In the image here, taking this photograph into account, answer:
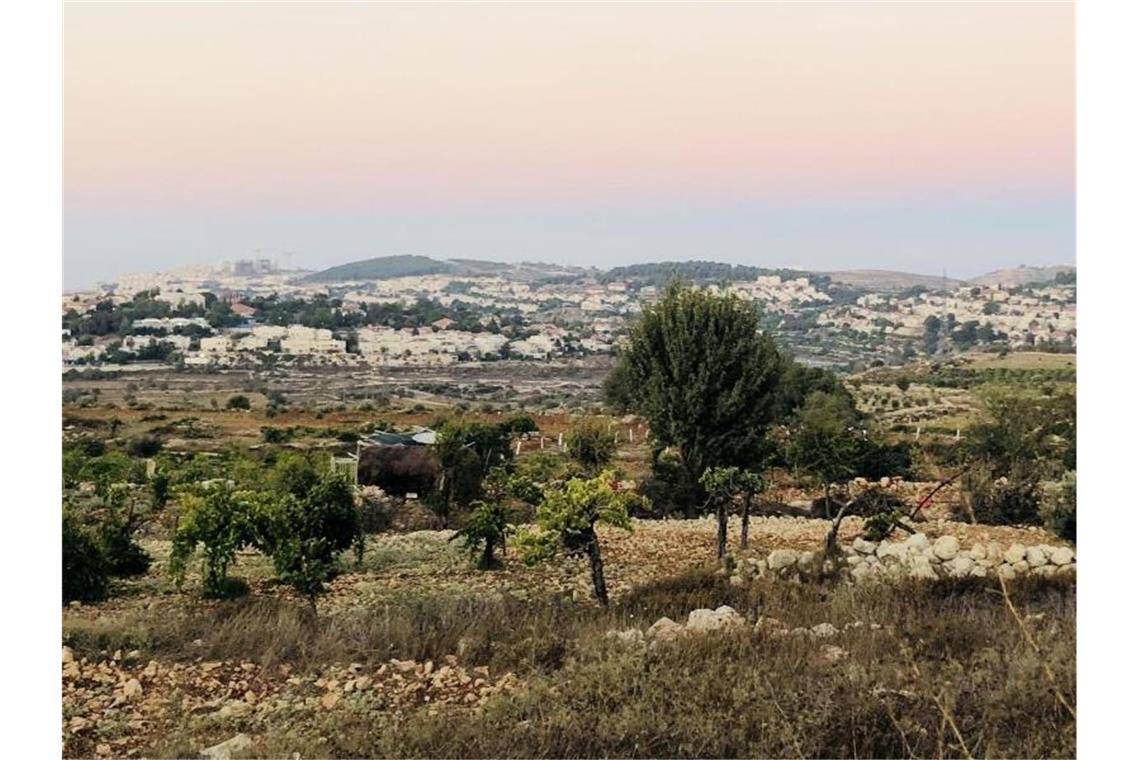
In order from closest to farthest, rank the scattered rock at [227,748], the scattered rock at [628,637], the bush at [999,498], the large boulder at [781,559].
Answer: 1. the scattered rock at [227,748]
2. the scattered rock at [628,637]
3. the large boulder at [781,559]
4. the bush at [999,498]

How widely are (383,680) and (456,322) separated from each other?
8.55 ft

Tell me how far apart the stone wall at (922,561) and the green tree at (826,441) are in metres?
0.43

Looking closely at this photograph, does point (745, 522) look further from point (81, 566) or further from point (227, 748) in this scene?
point (81, 566)

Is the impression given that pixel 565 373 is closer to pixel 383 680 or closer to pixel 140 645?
pixel 383 680

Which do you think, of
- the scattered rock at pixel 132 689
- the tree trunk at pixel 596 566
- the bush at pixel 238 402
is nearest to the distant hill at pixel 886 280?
the tree trunk at pixel 596 566

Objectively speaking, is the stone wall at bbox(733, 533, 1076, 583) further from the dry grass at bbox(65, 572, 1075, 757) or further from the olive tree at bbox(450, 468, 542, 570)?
the olive tree at bbox(450, 468, 542, 570)

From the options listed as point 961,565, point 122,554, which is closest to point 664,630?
point 961,565

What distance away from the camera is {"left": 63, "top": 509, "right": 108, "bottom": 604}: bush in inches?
226

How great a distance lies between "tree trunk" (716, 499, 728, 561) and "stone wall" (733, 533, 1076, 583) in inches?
6.1

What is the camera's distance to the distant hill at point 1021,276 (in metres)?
6.53

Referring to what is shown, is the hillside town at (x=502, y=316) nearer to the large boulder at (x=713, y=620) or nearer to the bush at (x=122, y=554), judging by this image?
the bush at (x=122, y=554)

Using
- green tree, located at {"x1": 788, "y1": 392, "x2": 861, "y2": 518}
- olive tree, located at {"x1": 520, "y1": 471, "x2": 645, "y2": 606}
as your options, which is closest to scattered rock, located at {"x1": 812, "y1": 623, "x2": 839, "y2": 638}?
olive tree, located at {"x1": 520, "y1": 471, "x2": 645, "y2": 606}
